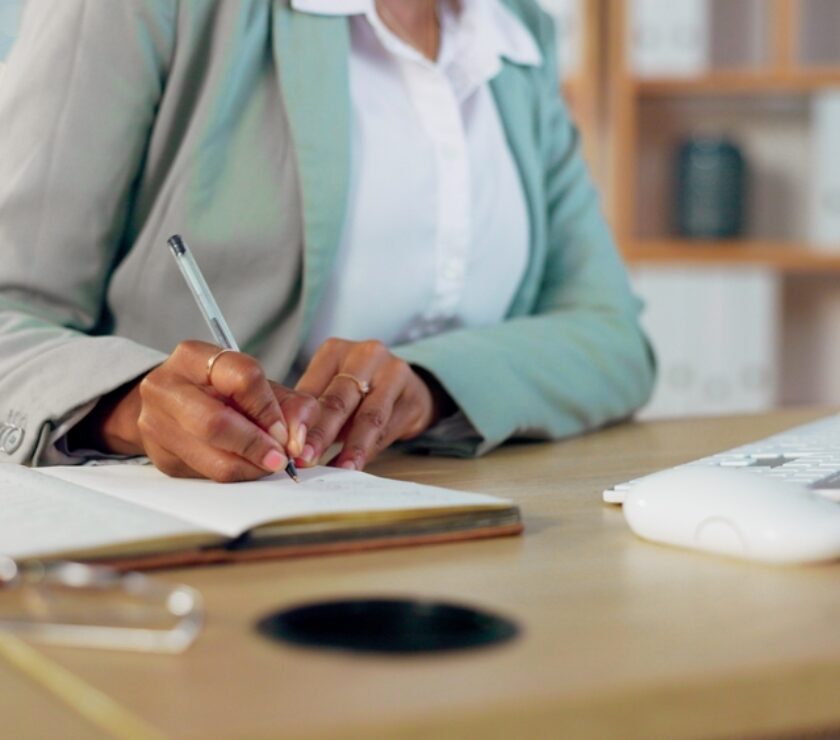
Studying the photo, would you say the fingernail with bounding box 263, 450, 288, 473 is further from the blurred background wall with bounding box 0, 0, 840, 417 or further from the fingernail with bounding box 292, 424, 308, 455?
the blurred background wall with bounding box 0, 0, 840, 417

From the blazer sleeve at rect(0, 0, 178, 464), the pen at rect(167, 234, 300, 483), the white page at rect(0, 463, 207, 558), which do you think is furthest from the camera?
the blazer sleeve at rect(0, 0, 178, 464)

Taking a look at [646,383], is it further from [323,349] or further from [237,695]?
[237,695]

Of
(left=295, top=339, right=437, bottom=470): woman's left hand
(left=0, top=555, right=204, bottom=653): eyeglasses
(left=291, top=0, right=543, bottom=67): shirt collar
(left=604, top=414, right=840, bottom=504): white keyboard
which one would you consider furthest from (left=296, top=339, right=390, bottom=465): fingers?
(left=291, top=0, right=543, bottom=67): shirt collar

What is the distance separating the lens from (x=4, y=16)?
119cm

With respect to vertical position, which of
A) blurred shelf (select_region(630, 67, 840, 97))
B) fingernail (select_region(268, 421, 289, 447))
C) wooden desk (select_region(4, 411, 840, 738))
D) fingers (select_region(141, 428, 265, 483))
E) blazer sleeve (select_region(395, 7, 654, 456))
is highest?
blurred shelf (select_region(630, 67, 840, 97))

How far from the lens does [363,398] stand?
991 millimetres

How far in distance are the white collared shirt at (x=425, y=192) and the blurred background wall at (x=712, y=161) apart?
1.91 m

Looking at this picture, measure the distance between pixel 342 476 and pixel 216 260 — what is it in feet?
1.33

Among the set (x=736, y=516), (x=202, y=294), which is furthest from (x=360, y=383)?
(x=736, y=516)

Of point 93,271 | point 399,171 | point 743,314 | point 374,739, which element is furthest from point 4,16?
point 743,314

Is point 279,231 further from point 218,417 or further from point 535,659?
point 535,659

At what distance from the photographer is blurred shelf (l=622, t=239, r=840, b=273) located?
11.0 ft

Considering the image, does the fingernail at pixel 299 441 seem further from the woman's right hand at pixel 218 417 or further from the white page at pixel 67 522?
the white page at pixel 67 522

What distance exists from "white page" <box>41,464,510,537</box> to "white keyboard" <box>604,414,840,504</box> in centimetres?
13
